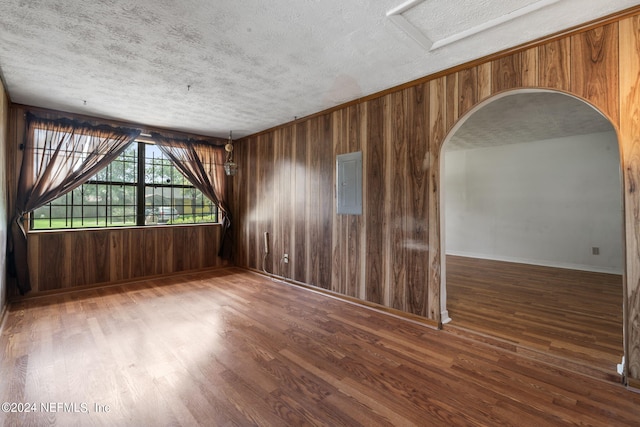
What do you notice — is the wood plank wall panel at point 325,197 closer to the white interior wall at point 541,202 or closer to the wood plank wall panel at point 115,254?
the white interior wall at point 541,202

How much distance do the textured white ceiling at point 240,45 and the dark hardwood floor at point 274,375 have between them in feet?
8.28

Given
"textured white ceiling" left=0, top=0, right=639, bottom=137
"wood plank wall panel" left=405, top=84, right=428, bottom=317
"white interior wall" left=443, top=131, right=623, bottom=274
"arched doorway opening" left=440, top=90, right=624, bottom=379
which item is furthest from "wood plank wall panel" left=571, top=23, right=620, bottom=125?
"white interior wall" left=443, top=131, right=623, bottom=274

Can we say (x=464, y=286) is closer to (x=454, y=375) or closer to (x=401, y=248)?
(x=401, y=248)

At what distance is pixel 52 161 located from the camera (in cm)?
381

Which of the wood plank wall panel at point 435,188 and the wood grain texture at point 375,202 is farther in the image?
the wood grain texture at point 375,202

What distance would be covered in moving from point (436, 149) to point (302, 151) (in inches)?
80.8

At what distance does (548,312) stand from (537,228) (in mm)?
3281

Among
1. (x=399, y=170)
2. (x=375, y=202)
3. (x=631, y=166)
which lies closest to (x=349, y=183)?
(x=375, y=202)

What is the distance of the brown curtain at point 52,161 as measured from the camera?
363cm

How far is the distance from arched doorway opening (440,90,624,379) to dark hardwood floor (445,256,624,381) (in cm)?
1

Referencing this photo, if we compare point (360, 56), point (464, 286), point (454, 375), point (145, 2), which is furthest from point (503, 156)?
point (145, 2)

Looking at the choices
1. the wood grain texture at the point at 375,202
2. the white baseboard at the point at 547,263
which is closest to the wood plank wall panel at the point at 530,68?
the wood grain texture at the point at 375,202

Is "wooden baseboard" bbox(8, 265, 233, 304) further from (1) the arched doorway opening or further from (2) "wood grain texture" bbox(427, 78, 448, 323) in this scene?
(1) the arched doorway opening

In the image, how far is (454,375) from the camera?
205 centimetres
